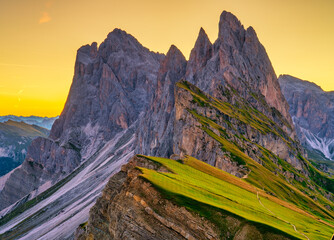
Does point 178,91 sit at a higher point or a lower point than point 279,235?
higher

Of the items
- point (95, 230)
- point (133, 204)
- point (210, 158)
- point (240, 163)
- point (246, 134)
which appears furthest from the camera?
point (246, 134)

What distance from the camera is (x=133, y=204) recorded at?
39219 mm

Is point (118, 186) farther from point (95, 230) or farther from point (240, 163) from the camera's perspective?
point (240, 163)

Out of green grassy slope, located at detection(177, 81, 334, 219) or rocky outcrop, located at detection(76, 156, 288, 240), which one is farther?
green grassy slope, located at detection(177, 81, 334, 219)

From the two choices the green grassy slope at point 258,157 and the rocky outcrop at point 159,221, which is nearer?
the rocky outcrop at point 159,221

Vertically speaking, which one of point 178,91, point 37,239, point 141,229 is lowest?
point 37,239

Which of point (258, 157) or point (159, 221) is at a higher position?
point (258, 157)

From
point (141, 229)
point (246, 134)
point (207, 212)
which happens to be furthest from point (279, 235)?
point (246, 134)

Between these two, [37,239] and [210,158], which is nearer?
[210,158]

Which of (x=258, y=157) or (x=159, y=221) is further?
(x=258, y=157)

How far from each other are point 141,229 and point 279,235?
16.4m

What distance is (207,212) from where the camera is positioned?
3834cm

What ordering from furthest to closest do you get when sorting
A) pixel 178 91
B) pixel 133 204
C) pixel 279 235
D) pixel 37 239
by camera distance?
pixel 37 239 → pixel 178 91 → pixel 133 204 → pixel 279 235

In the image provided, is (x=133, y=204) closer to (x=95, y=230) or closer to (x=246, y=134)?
(x=95, y=230)
